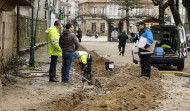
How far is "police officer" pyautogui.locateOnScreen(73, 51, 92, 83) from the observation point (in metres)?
11.7

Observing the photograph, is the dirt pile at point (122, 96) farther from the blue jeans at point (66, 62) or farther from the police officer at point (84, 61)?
the blue jeans at point (66, 62)

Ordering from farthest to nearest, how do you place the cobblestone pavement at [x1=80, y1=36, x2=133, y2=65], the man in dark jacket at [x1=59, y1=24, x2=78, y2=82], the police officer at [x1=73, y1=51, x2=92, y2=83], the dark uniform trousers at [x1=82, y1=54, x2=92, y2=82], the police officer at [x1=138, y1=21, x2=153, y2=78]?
the cobblestone pavement at [x1=80, y1=36, x2=133, y2=65]
the police officer at [x1=138, y1=21, x2=153, y2=78]
the dark uniform trousers at [x1=82, y1=54, x2=92, y2=82]
the police officer at [x1=73, y1=51, x2=92, y2=83]
the man in dark jacket at [x1=59, y1=24, x2=78, y2=82]

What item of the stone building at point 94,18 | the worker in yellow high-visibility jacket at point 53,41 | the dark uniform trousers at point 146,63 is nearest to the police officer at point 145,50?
the dark uniform trousers at point 146,63

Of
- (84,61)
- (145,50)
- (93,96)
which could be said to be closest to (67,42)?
(84,61)

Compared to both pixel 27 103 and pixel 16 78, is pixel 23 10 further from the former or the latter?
pixel 27 103

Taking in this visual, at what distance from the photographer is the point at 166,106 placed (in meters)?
8.57

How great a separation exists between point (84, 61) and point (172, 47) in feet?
24.1

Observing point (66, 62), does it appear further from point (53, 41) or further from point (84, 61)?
point (53, 41)

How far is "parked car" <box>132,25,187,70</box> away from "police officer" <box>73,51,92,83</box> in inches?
199

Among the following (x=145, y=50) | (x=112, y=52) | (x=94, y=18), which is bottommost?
(x=112, y=52)

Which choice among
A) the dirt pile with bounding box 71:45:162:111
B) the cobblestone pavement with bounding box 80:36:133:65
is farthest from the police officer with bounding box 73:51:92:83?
the cobblestone pavement with bounding box 80:36:133:65

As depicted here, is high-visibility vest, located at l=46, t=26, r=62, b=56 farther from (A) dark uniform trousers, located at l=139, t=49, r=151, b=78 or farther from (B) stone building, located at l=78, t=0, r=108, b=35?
(B) stone building, located at l=78, t=0, r=108, b=35

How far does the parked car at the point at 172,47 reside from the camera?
1680cm

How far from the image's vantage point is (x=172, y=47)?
18.0 meters
